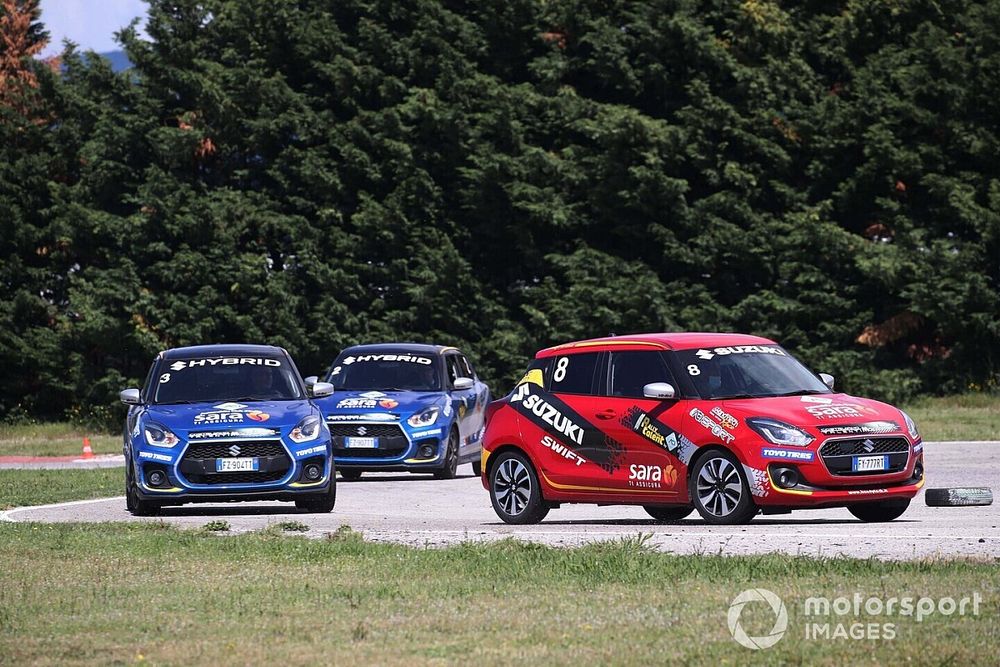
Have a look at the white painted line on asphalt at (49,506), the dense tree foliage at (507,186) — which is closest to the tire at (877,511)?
the white painted line on asphalt at (49,506)

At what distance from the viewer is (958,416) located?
3372 cm

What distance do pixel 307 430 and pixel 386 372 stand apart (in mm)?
7429

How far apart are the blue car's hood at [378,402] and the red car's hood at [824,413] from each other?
31.3 feet

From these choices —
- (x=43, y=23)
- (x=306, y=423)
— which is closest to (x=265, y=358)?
(x=306, y=423)

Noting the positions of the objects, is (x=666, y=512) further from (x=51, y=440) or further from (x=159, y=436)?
(x=51, y=440)

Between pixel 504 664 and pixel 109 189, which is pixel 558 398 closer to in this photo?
pixel 504 664

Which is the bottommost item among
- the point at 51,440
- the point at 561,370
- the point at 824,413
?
the point at 51,440

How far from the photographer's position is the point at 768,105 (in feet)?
137

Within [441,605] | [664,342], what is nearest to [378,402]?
[664,342]

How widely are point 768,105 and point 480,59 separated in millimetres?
8431

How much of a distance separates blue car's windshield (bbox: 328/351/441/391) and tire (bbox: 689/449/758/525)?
34.1ft

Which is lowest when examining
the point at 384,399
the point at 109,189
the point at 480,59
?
the point at 384,399

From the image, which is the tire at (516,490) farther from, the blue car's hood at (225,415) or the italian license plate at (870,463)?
the italian license plate at (870,463)

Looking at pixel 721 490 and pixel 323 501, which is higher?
pixel 721 490
